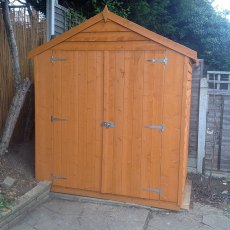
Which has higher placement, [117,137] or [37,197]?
[117,137]

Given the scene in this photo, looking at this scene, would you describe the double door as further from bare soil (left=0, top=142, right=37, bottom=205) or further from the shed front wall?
bare soil (left=0, top=142, right=37, bottom=205)

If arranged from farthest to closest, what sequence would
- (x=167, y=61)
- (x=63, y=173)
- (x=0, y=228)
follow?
(x=63, y=173)
(x=167, y=61)
(x=0, y=228)

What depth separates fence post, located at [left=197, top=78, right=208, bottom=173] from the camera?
18.1 ft

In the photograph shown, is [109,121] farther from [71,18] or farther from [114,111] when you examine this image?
[71,18]

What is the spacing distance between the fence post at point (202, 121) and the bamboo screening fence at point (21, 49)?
3211mm

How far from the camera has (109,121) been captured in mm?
4504

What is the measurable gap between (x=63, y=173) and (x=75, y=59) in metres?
1.77

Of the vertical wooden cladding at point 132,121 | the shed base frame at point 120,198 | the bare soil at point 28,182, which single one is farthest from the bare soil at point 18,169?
the vertical wooden cladding at point 132,121

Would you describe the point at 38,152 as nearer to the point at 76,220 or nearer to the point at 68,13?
the point at 76,220

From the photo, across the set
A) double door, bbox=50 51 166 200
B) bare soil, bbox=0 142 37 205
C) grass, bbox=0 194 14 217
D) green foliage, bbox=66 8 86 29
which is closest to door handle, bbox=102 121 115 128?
double door, bbox=50 51 166 200

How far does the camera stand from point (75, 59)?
14.9 feet

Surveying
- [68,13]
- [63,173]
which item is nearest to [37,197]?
[63,173]

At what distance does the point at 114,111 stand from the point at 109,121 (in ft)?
0.54

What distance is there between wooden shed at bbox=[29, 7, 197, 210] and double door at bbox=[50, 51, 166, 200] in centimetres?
1
